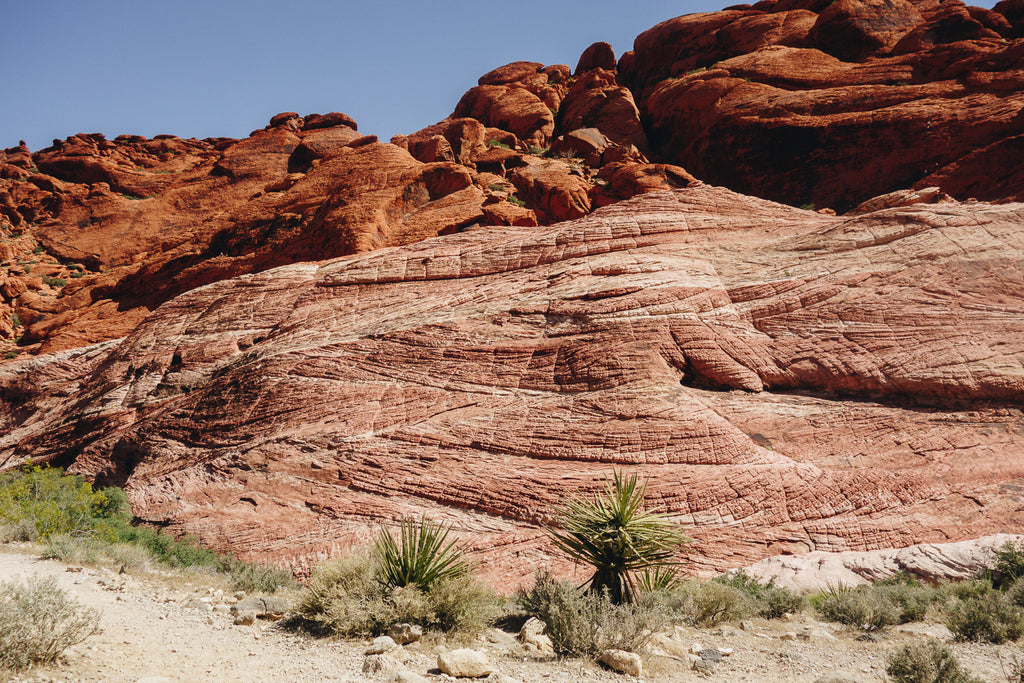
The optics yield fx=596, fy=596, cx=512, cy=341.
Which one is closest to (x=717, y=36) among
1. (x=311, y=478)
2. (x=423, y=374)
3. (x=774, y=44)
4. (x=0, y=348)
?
(x=774, y=44)

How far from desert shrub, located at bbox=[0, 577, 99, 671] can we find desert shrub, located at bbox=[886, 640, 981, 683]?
800 centimetres

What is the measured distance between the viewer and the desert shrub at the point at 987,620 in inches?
293

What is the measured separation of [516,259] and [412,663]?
42.4 ft

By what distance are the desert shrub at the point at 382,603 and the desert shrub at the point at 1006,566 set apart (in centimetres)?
797

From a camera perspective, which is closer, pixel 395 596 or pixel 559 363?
pixel 395 596

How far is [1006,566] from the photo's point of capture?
935cm

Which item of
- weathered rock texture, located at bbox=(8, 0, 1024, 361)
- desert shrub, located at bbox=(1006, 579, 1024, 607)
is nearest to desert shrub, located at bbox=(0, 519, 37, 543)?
Answer: weathered rock texture, located at bbox=(8, 0, 1024, 361)

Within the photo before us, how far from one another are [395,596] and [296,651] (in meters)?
1.26

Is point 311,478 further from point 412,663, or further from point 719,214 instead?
point 719,214

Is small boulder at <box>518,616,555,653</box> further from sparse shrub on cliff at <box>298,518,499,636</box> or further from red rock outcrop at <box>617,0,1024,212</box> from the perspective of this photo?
red rock outcrop at <box>617,0,1024,212</box>

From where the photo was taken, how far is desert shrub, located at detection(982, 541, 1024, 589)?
9.20 m

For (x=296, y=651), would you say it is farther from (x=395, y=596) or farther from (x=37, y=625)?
(x=37, y=625)

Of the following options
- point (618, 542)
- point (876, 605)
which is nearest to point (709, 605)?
point (618, 542)

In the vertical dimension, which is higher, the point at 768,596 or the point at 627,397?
the point at 627,397
